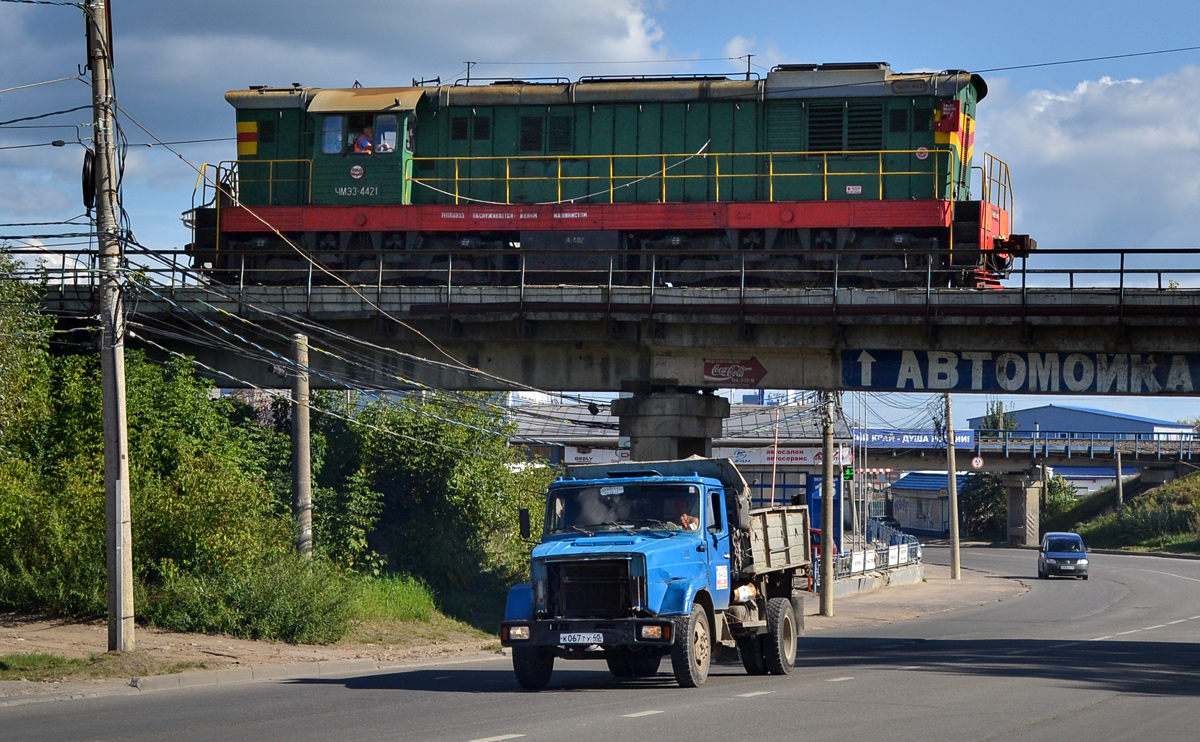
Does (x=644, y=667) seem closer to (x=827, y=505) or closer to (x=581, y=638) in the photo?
(x=581, y=638)

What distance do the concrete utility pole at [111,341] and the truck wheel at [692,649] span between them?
7.23m

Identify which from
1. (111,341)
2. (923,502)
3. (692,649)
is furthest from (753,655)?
(923,502)

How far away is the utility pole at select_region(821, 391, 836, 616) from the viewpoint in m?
28.2

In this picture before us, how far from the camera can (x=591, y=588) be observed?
42.7 ft

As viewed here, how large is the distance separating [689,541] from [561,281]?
13.6 metres

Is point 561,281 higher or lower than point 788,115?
lower

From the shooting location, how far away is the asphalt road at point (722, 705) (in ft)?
33.5

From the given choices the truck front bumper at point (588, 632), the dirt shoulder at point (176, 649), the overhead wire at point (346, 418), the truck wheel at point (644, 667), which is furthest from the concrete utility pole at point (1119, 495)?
the truck front bumper at point (588, 632)

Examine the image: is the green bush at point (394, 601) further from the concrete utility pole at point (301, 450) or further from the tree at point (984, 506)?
the tree at point (984, 506)

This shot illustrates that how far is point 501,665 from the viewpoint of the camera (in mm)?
17516

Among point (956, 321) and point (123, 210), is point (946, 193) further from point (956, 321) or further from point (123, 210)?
point (123, 210)

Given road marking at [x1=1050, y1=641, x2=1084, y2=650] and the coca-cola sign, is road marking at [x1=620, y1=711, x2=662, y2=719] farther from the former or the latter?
the coca-cola sign

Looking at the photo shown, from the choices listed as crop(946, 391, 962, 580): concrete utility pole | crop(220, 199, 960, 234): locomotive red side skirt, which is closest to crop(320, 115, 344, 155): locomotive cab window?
crop(220, 199, 960, 234): locomotive red side skirt

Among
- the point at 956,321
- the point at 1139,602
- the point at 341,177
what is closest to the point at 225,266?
the point at 341,177
